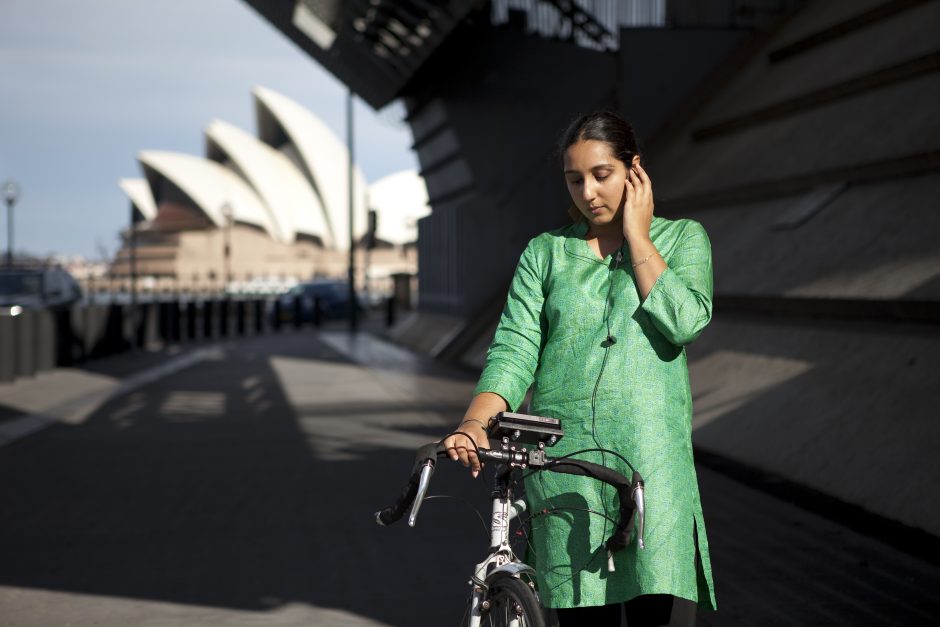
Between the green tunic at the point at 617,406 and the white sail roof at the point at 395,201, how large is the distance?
108670mm

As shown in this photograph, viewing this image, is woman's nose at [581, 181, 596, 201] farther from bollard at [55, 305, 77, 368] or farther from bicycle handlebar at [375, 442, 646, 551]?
bollard at [55, 305, 77, 368]

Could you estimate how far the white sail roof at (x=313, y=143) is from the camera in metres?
88.8

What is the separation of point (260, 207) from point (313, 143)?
1043cm

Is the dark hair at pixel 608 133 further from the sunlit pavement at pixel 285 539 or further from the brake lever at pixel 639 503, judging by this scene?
the sunlit pavement at pixel 285 539

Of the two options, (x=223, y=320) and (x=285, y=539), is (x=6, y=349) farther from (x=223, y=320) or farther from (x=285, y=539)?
(x=223, y=320)

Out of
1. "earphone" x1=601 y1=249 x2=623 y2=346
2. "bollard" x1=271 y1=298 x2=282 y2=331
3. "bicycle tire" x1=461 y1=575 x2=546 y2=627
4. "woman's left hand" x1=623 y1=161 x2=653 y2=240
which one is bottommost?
"bollard" x1=271 y1=298 x2=282 y2=331

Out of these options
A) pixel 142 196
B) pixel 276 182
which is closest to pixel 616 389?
pixel 276 182

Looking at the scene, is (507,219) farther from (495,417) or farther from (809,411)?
(495,417)

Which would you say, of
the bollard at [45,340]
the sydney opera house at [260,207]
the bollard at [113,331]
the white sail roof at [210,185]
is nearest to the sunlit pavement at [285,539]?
the bollard at [45,340]

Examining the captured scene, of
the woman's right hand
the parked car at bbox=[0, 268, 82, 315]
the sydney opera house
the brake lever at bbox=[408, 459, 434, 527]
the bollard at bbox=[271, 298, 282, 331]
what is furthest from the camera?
the sydney opera house

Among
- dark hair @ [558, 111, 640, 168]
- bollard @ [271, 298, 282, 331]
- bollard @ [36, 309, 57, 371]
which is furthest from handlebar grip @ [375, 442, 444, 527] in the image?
bollard @ [271, 298, 282, 331]

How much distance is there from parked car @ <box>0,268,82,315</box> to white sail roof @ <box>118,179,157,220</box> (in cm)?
8193

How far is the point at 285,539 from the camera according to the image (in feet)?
23.4

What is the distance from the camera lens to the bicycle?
107 inches
